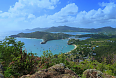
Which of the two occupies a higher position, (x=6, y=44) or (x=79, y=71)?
(x=6, y=44)

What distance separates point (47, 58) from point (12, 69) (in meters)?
1.69

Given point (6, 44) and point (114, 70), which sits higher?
point (6, 44)

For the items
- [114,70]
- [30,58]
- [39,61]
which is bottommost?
[114,70]

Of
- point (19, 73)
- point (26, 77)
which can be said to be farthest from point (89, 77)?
point (19, 73)

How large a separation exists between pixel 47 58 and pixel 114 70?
471cm

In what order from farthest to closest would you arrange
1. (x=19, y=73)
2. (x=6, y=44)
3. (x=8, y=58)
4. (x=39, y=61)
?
(x=6, y=44)
(x=8, y=58)
(x=39, y=61)
(x=19, y=73)

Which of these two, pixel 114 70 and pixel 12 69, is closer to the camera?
pixel 12 69

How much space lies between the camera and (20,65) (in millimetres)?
3574

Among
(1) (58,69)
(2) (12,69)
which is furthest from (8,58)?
(1) (58,69)

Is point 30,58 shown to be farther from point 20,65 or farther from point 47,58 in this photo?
point 47,58

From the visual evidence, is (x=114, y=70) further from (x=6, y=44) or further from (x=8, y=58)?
(x=6, y=44)

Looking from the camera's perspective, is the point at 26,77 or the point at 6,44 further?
the point at 6,44

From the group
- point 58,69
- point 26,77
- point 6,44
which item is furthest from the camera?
point 6,44

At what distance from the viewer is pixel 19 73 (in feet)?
11.5
